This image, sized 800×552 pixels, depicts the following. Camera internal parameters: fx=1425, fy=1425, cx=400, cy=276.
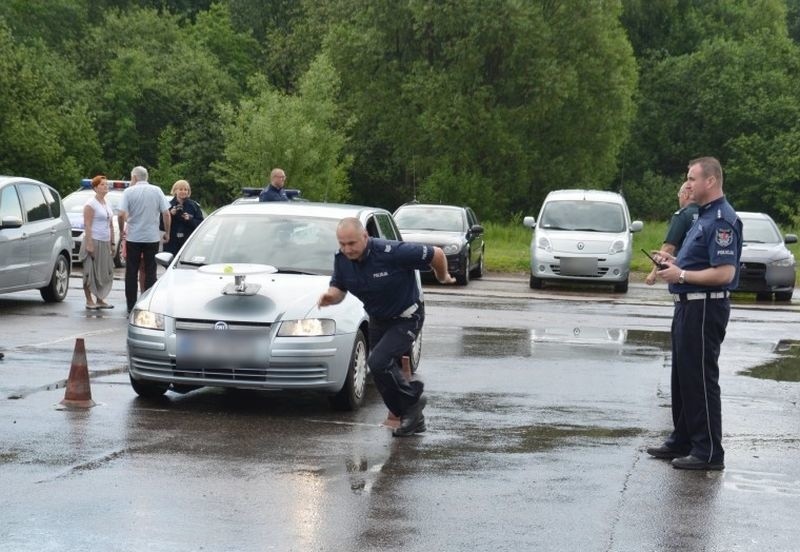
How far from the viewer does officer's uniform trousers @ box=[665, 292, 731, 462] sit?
8.82 meters

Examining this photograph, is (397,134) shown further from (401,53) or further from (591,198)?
(591,198)

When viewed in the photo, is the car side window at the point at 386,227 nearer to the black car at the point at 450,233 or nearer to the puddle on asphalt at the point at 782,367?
the puddle on asphalt at the point at 782,367

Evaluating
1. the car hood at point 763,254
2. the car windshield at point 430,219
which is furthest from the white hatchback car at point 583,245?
the car windshield at point 430,219

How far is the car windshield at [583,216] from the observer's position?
2700cm

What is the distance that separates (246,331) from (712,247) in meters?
3.56

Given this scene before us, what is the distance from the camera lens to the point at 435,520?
286 inches

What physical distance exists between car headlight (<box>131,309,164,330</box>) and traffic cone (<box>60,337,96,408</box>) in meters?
0.47

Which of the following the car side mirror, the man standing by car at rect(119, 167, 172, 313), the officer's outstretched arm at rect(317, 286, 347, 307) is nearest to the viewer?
the officer's outstretched arm at rect(317, 286, 347, 307)

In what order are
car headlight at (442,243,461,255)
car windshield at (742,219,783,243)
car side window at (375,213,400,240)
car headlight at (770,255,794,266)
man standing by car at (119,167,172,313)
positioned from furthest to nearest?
car headlight at (442,243,461,255) < car windshield at (742,219,783,243) < car headlight at (770,255,794,266) < man standing by car at (119,167,172,313) < car side window at (375,213,400,240)

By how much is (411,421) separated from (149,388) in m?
2.44

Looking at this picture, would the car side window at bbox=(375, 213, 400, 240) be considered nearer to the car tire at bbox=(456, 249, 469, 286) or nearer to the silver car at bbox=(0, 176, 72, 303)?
the silver car at bbox=(0, 176, 72, 303)

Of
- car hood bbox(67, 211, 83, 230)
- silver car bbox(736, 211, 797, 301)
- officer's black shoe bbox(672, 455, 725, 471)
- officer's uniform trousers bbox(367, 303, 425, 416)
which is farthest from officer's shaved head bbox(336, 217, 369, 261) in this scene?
car hood bbox(67, 211, 83, 230)

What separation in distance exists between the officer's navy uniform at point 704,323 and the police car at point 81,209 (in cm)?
1876

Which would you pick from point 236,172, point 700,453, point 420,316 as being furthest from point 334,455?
point 236,172
